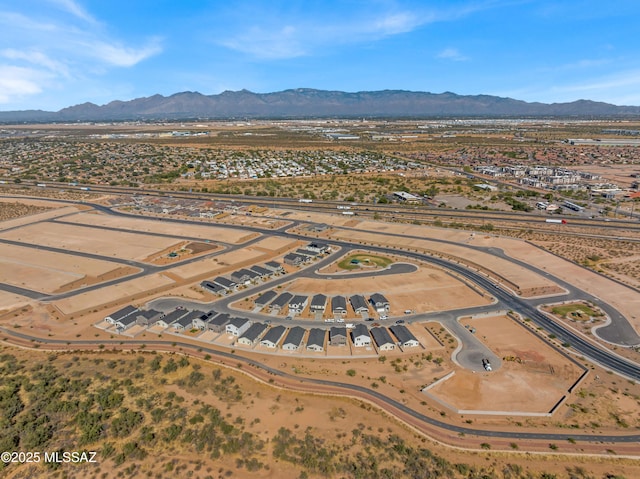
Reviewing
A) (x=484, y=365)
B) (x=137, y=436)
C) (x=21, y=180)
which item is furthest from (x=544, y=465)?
(x=21, y=180)

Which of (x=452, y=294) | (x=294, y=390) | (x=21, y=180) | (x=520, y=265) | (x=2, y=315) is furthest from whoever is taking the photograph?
(x=21, y=180)

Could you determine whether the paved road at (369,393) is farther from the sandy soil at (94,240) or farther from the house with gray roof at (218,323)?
the sandy soil at (94,240)

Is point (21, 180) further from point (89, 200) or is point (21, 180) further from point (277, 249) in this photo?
point (277, 249)

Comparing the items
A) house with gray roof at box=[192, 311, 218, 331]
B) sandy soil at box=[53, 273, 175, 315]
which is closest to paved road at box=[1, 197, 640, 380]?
sandy soil at box=[53, 273, 175, 315]

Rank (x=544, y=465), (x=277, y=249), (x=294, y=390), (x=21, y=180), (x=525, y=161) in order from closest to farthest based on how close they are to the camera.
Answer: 1. (x=544, y=465)
2. (x=294, y=390)
3. (x=277, y=249)
4. (x=21, y=180)
5. (x=525, y=161)

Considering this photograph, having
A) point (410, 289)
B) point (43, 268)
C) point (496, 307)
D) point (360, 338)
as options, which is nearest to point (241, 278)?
point (360, 338)

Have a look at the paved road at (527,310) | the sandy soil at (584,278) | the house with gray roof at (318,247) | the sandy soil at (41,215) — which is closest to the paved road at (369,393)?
the paved road at (527,310)
